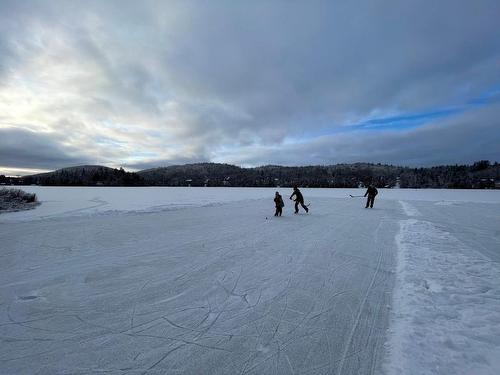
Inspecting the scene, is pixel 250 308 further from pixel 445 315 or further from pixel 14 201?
pixel 14 201

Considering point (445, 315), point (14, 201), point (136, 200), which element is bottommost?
point (445, 315)

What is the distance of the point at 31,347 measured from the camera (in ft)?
8.89

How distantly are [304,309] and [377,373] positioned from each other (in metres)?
1.26

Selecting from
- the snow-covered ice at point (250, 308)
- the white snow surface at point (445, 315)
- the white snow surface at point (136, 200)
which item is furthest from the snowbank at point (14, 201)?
the white snow surface at point (445, 315)

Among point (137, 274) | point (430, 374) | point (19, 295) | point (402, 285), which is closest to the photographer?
point (430, 374)

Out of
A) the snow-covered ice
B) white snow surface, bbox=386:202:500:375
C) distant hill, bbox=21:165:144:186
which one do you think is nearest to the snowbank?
the snow-covered ice

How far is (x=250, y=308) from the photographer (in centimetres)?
359

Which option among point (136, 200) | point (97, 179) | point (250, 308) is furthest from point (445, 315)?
point (97, 179)

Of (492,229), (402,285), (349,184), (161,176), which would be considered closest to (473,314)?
(402,285)

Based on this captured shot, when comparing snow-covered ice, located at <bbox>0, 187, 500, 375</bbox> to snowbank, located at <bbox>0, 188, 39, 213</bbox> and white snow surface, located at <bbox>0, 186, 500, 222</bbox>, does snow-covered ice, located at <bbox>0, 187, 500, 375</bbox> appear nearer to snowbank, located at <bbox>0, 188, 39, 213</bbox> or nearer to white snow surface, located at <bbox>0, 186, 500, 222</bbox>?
white snow surface, located at <bbox>0, 186, 500, 222</bbox>

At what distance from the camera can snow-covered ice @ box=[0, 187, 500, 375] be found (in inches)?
100

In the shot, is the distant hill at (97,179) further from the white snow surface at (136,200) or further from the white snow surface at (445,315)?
the white snow surface at (445,315)

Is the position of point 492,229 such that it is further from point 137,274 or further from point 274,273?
point 137,274

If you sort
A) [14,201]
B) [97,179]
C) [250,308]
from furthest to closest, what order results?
[97,179] < [14,201] < [250,308]
